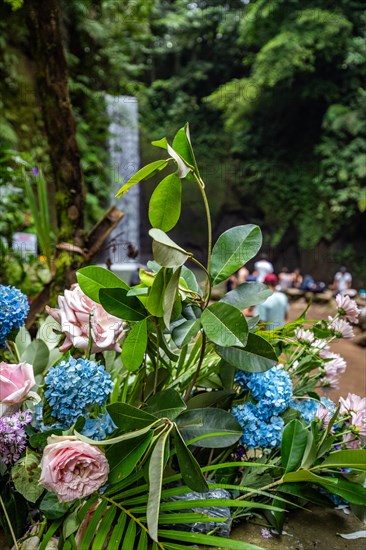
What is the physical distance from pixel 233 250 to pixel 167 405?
24cm

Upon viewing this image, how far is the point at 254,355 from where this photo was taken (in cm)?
68

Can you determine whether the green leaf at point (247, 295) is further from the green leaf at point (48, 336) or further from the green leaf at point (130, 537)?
the green leaf at point (48, 336)

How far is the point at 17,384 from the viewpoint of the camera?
700mm

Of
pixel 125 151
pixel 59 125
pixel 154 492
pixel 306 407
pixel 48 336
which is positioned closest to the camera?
pixel 154 492

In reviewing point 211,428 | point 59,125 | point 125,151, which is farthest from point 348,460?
point 125,151

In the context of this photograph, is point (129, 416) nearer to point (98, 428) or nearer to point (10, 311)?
point (98, 428)

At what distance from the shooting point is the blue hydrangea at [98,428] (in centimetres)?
68

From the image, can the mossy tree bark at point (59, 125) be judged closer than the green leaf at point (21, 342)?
No

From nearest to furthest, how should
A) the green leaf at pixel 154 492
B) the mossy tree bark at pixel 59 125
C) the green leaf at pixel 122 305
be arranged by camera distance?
the green leaf at pixel 154 492, the green leaf at pixel 122 305, the mossy tree bark at pixel 59 125

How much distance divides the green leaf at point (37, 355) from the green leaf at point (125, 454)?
1.04 feet

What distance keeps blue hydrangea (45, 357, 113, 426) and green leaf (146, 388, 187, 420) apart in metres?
0.07

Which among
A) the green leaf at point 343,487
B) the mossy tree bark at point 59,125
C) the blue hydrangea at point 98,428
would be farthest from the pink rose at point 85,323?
the mossy tree bark at point 59,125

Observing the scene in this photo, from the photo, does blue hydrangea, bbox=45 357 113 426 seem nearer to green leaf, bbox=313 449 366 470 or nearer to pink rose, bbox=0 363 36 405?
pink rose, bbox=0 363 36 405

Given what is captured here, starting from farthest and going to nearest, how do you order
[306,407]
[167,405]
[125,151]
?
1. [125,151]
2. [306,407]
3. [167,405]
